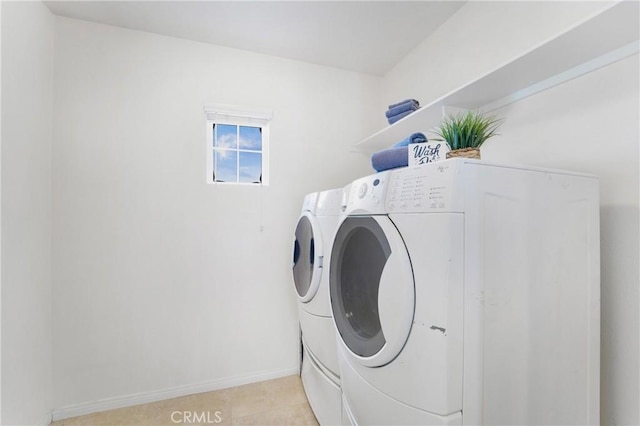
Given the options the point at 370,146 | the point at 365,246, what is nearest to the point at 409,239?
the point at 365,246

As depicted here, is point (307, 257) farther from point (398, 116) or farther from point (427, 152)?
point (398, 116)

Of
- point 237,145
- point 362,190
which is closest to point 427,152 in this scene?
point 362,190

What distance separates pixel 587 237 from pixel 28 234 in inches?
95.4

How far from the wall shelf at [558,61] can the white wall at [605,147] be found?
0.04 m

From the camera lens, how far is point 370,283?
104 centimetres

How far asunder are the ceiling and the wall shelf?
661 mm

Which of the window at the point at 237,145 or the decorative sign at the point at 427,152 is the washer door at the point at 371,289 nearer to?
the decorative sign at the point at 427,152

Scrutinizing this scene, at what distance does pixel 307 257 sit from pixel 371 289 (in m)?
0.72

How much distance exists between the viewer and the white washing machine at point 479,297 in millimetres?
742

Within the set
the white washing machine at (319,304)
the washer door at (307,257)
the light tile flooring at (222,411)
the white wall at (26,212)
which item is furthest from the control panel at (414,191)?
the white wall at (26,212)

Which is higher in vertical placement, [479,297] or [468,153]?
[468,153]

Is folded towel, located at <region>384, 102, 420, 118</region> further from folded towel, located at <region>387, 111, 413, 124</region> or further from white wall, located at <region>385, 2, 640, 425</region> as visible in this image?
white wall, located at <region>385, 2, 640, 425</region>

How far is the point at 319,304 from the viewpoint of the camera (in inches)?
60.2

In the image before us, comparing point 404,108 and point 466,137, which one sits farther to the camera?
point 404,108
